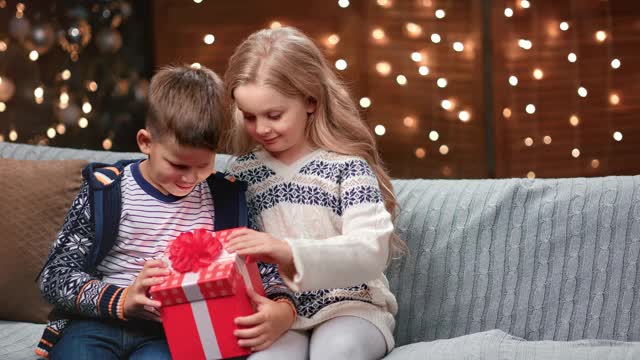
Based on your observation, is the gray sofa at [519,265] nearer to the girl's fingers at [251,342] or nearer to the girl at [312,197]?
the girl at [312,197]

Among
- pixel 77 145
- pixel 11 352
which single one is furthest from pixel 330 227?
pixel 77 145

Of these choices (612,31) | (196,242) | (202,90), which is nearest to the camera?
(196,242)

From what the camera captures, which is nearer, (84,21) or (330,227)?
(330,227)

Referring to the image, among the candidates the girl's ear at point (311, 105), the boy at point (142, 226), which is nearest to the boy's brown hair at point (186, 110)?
the boy at point (142, 226)

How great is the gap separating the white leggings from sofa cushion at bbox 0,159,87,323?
2.48 ft

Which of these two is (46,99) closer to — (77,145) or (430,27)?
(77,145)

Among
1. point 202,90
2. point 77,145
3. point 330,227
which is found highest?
point 202,90

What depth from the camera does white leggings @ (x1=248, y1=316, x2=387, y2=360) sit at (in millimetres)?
1689

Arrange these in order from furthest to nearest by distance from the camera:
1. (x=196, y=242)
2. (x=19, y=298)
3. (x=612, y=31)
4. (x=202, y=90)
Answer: (x=612, y=31) < (x=19, y=298) < (x=202, y=90) < (x=196, y=242)

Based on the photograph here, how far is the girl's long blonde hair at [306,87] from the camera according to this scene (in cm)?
186

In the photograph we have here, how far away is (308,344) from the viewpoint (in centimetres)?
180

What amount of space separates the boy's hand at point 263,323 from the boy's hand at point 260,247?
8 centimetres

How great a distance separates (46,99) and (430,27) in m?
1.73

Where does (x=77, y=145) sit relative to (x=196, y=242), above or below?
below
